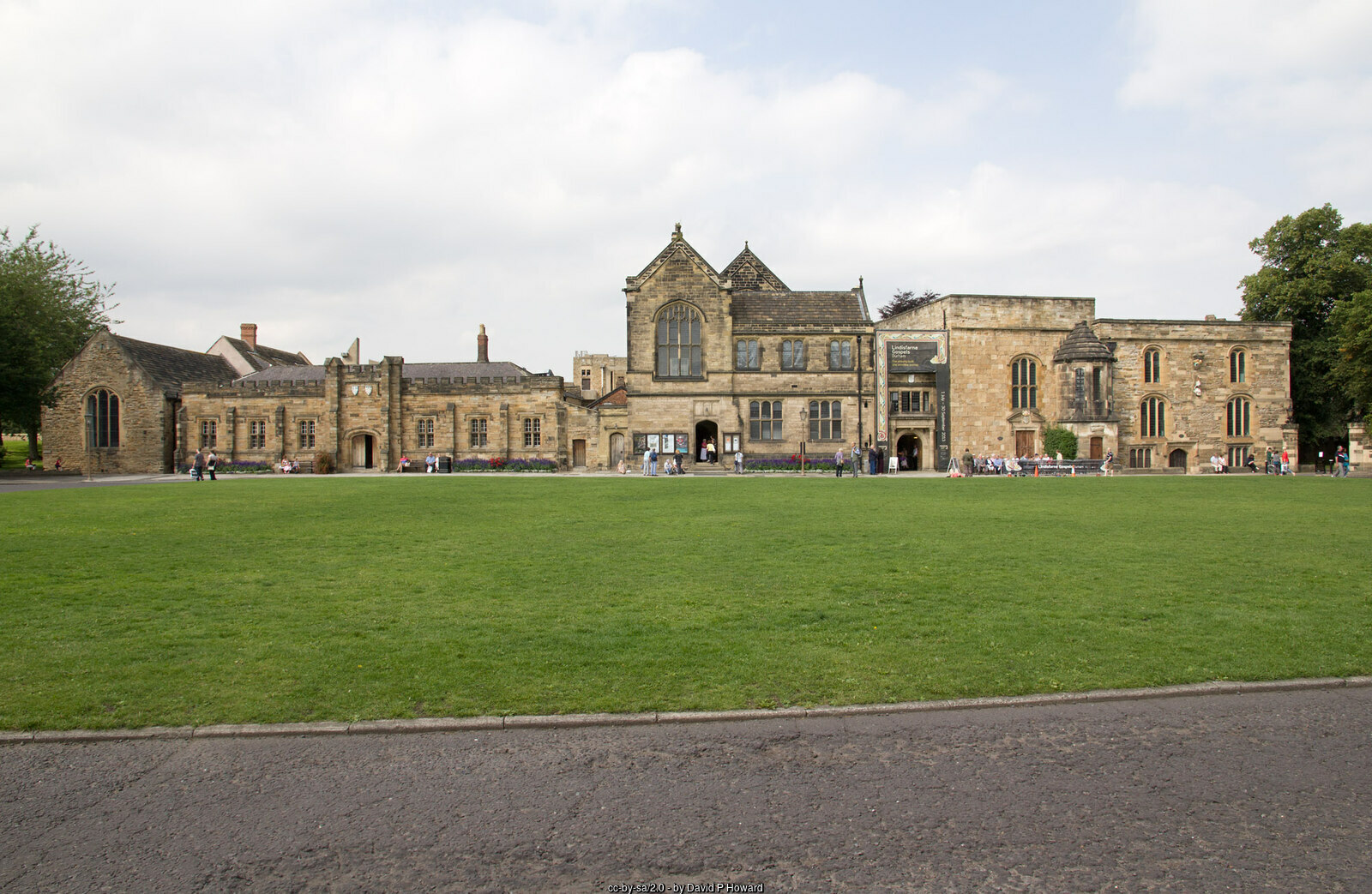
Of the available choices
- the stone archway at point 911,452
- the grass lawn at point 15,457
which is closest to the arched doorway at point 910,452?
the stone archway at point 911,452

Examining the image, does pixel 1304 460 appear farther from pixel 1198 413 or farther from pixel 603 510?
pixel 603 510

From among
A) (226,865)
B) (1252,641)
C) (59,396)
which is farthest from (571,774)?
(59,396)

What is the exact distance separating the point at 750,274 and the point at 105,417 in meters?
43.9

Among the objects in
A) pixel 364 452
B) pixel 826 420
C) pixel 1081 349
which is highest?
pixel 1081 349

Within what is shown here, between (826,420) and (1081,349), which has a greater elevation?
(1081,349)

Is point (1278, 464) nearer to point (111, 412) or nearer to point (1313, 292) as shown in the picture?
point (1313, 292)

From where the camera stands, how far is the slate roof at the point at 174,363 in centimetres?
5031

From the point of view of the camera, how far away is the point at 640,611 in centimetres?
828

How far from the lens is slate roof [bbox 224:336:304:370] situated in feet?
207

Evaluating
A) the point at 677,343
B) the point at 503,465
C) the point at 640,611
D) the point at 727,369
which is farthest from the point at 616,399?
the point at 640,611

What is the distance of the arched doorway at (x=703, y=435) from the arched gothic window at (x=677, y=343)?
316cm

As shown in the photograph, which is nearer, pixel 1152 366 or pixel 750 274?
pixel 1152 366

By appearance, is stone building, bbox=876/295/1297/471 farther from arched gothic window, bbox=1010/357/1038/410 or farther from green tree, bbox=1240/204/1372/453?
green tree, bbox=1240/204/1372/453

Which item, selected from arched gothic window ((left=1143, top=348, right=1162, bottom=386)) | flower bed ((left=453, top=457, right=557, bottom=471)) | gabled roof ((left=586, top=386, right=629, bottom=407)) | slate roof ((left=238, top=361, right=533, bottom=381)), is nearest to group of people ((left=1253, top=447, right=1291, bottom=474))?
arched gothic window ((left=1143, top=348, right=1162, bottom=386))
